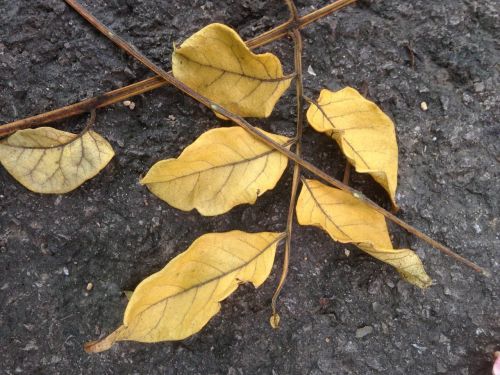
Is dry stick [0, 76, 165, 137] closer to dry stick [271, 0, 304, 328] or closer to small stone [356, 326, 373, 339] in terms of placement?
dry stick [271, 0, 304, 328]

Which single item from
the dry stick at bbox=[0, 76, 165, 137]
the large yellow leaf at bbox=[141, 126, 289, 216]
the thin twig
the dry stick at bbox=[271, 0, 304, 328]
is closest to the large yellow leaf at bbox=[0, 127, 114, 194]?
the dry stick at bbox=[0, 76, 165, 137]

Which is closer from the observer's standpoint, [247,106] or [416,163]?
[247,106]

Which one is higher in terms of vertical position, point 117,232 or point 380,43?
point 380,43

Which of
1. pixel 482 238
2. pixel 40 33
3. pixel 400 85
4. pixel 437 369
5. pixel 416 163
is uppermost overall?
pixel 40 33

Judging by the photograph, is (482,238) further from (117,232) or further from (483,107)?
(117,232)

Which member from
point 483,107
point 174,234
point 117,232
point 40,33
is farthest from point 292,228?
point 40,33

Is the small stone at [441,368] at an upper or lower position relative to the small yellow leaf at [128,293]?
lower

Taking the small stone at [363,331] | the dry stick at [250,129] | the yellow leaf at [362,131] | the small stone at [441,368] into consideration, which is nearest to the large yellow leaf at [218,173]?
the dry stick at [250,129]

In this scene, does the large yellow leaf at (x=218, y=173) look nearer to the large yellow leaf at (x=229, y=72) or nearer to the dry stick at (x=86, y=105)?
the large yellow leaf at (x=229, y=72)
